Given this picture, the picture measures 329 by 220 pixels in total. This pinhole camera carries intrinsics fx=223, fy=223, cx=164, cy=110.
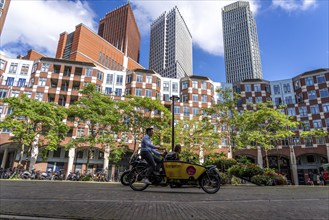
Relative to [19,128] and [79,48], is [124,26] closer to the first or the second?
[79,48]

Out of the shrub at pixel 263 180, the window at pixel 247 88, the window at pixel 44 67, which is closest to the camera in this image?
the shrub at pixel 263 180

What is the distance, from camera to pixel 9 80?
41.4m

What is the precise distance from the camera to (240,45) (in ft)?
450

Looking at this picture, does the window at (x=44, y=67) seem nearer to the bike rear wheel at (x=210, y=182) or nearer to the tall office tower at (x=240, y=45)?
the bike rear wheel at (x=210, y=182)

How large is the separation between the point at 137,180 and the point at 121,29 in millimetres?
103182

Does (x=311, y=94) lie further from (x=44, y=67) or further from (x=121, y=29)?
(x=121, y=29)

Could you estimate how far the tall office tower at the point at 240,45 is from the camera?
13350 cm

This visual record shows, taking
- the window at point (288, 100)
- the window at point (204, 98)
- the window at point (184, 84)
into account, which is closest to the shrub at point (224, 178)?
the window at point (204, 98)

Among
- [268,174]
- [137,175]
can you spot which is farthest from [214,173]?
[268,174]

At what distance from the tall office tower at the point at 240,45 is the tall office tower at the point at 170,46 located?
27.1 m

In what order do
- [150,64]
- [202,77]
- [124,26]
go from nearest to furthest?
[202,77] → [124,26] → [150,64]

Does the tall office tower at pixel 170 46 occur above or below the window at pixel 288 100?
above

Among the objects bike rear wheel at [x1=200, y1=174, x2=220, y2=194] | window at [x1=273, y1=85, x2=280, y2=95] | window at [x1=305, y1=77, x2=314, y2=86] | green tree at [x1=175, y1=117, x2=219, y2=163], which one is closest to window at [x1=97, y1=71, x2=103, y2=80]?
green tree at [x1=175, y1=117, x2=219, y2=163]

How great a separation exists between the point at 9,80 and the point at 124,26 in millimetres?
68283
